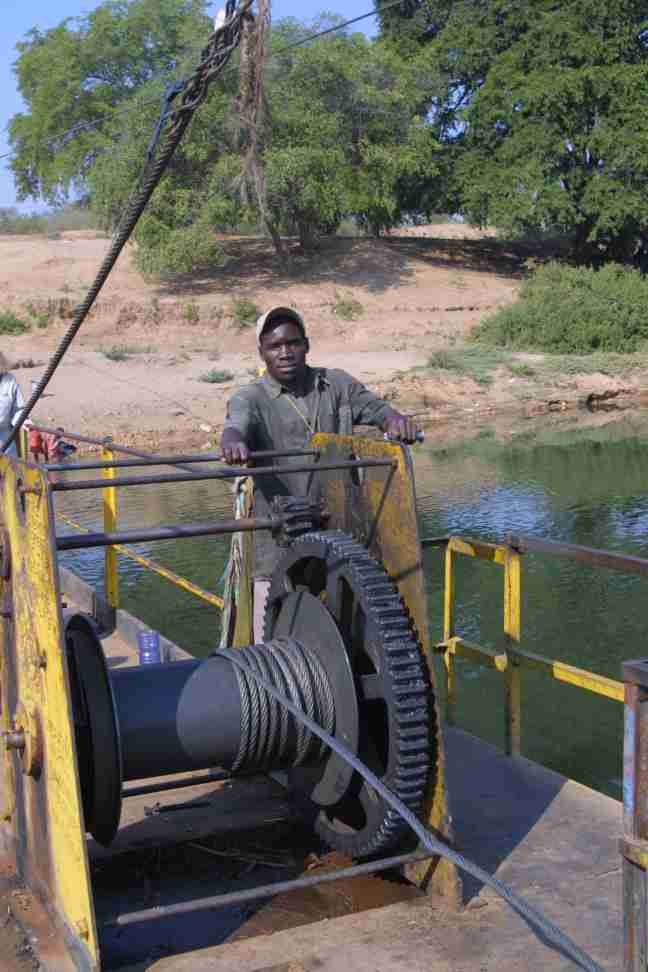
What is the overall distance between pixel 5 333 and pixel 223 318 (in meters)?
5.53

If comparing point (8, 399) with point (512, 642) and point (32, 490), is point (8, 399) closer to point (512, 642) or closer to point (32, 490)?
point (512, 642)

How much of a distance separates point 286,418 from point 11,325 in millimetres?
25144

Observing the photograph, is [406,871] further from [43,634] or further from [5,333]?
[5,333]

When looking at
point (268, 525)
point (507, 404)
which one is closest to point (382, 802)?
point (268, 525)

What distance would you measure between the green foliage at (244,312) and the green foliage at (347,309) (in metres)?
2.15

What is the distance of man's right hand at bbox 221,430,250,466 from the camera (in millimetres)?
4570

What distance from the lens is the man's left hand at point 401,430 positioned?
15.3ft

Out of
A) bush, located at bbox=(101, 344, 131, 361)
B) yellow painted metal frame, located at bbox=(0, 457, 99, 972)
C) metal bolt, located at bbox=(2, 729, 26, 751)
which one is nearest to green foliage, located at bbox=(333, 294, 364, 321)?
bush, located at bbox=(101, 344, 131, 361)

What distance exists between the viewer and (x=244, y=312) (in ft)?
103

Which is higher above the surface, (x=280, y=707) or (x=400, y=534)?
(x=400, y=534)

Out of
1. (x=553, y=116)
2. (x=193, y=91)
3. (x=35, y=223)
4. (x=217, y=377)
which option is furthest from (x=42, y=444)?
(x=35, y=223)

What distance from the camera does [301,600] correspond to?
4613mm

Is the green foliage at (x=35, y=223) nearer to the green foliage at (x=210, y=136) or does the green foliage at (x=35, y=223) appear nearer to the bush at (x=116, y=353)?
the green foliage at (x=210, y=136)

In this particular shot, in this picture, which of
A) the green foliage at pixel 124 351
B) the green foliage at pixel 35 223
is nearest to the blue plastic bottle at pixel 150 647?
the green foliage at pixel 124 351
